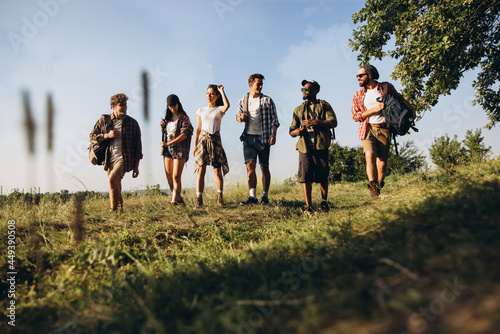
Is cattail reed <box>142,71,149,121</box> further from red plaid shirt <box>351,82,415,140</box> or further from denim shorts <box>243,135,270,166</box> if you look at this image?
red plaid shirt <box>351,82,415,140</box>

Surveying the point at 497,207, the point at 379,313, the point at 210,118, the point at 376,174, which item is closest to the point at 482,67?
the point at 376,174

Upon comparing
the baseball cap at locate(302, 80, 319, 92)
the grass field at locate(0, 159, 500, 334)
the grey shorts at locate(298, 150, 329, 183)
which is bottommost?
the grass field at locate(0, 159, 500, 334)

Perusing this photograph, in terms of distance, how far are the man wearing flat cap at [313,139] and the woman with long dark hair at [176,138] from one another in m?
2.17

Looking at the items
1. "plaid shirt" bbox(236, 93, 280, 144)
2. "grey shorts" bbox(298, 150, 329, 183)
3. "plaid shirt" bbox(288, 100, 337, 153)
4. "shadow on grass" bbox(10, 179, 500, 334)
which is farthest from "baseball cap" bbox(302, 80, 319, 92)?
"shadow on grass" bbox(10, 179, 500, 334)

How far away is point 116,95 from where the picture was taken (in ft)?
19.4

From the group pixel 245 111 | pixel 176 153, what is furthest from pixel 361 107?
pixel 176 153

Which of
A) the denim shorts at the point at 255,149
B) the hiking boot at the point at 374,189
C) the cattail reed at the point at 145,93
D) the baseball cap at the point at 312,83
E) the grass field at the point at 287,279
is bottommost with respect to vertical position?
the grass field at the point at 287,279

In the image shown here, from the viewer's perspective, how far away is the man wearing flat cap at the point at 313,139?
5.29 meters

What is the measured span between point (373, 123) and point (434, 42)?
4.25 meters

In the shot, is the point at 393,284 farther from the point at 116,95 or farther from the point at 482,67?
the point at 482,67

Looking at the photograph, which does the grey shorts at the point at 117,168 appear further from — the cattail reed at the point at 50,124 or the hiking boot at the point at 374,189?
the hiking boot at the point at 374,189

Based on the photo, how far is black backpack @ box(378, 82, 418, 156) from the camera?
528 centimetres

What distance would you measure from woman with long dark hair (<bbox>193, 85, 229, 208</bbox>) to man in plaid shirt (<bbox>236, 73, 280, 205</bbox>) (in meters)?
0.47

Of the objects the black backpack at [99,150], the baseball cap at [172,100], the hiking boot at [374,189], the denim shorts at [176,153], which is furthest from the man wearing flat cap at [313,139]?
the black backpack at [99,150]
